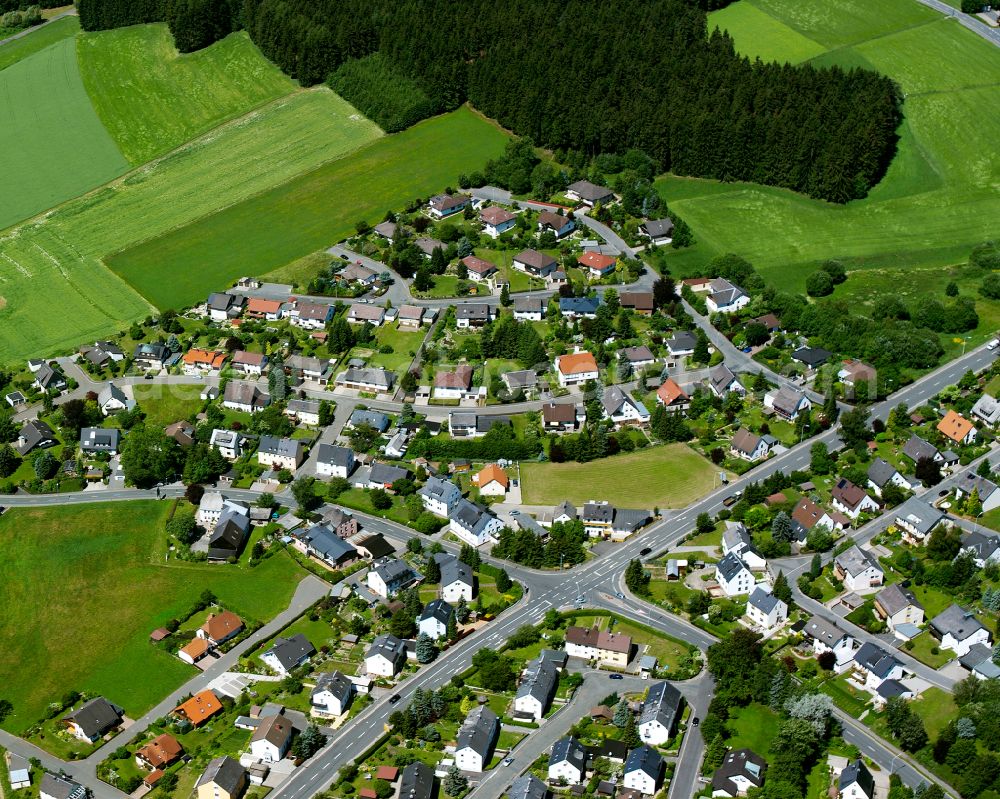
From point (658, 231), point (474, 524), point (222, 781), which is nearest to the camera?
point (222, 781)

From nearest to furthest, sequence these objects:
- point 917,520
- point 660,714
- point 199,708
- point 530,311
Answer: point 660,714, point 199,708, point 917,520, point 530,311

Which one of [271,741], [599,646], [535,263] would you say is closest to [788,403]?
[535,263]

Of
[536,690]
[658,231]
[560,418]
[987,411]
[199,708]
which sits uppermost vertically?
[987,411]

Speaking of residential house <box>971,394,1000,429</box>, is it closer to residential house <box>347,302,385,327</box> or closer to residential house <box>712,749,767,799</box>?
residential house <box>712,749,767,799</box>

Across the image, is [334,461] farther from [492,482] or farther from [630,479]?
[630,479]

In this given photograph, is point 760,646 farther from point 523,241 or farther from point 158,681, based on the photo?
point 523,241

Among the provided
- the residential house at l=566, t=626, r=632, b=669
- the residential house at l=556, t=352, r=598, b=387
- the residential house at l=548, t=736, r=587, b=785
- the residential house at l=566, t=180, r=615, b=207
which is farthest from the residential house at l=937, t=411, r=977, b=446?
the residential house at l=566, t=180, r=615, b=207
